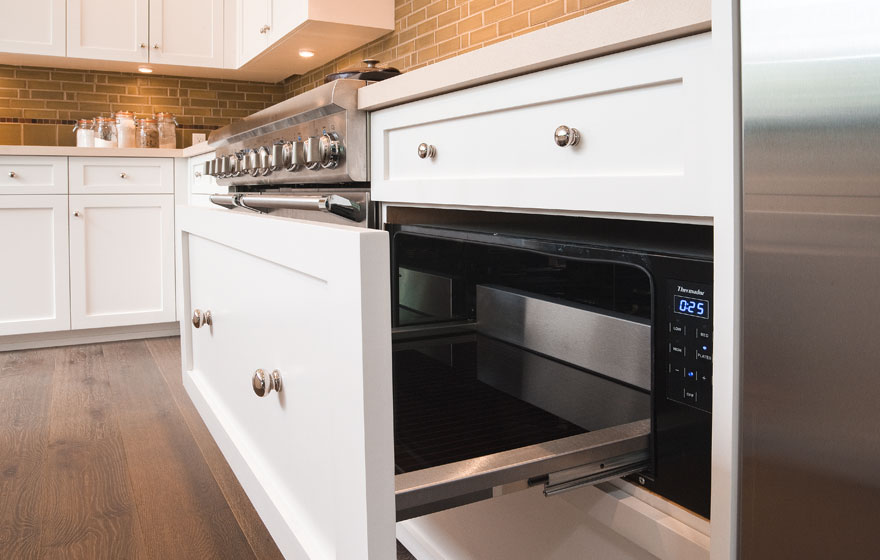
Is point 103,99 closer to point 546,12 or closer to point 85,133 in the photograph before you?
point 85,133

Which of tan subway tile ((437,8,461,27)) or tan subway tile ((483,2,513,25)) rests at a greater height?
tan subway tile ((437,8,461,27))

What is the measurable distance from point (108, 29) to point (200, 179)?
102 centimetres

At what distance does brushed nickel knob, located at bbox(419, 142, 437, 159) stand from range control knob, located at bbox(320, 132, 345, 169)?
268 mm

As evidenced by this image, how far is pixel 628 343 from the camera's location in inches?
38.4

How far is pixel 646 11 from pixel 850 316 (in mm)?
369

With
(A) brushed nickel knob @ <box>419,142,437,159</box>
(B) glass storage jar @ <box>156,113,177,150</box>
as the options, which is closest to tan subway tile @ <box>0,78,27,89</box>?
(B) glass storage jar @ <box>156,113,177,150</box>

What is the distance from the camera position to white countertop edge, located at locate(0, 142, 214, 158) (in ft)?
10.2

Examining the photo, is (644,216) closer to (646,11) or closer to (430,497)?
(646,11)

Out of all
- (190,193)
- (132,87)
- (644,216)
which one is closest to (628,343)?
(644,216)

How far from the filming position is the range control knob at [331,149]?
144 centimetres

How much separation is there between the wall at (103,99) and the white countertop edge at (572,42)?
3201 mm

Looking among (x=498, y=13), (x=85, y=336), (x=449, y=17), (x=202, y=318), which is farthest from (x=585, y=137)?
(x=85, y=336)

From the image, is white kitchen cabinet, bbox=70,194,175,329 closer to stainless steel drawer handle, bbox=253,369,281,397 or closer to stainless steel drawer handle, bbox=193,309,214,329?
stainless steel drawer handle, bbox=193,309,214,329

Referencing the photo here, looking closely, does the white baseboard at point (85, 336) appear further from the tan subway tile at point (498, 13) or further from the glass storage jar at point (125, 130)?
the tan subway tile at point (498, 13)
